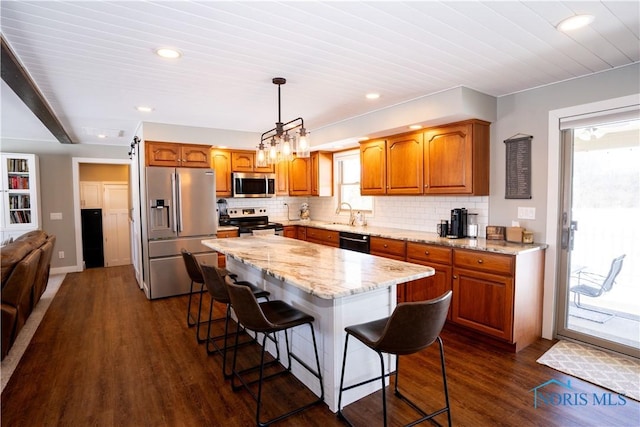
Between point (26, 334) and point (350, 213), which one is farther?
point (350, 213)

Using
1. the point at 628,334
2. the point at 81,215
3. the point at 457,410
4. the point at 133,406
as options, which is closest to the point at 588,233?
the point at 628,334

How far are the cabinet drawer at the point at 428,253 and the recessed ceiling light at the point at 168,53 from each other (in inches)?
111

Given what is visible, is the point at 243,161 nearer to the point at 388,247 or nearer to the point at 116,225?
the point at 388,247

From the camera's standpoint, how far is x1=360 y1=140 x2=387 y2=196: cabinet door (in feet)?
14.6

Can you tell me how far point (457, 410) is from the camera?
7.18ft

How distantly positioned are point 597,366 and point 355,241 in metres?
2.64

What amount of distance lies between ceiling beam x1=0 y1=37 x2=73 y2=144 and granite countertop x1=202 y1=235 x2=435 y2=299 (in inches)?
78.6

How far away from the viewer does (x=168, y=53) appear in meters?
2.41

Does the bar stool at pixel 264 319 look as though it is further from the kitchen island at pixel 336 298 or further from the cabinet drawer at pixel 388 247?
the cabinet drawer at pixel 388 247

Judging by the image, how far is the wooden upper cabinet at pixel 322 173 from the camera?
19.1 ft

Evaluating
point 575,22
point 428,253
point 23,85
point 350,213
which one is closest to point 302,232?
point 350,213

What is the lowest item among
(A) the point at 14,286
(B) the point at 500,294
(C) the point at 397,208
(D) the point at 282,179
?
(B) the point at 500,294

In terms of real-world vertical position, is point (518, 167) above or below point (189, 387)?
above

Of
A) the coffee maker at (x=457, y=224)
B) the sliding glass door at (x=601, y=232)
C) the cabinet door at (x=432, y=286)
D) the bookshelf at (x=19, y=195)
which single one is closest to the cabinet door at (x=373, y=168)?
the coffee maker at (x=457, y=224)
